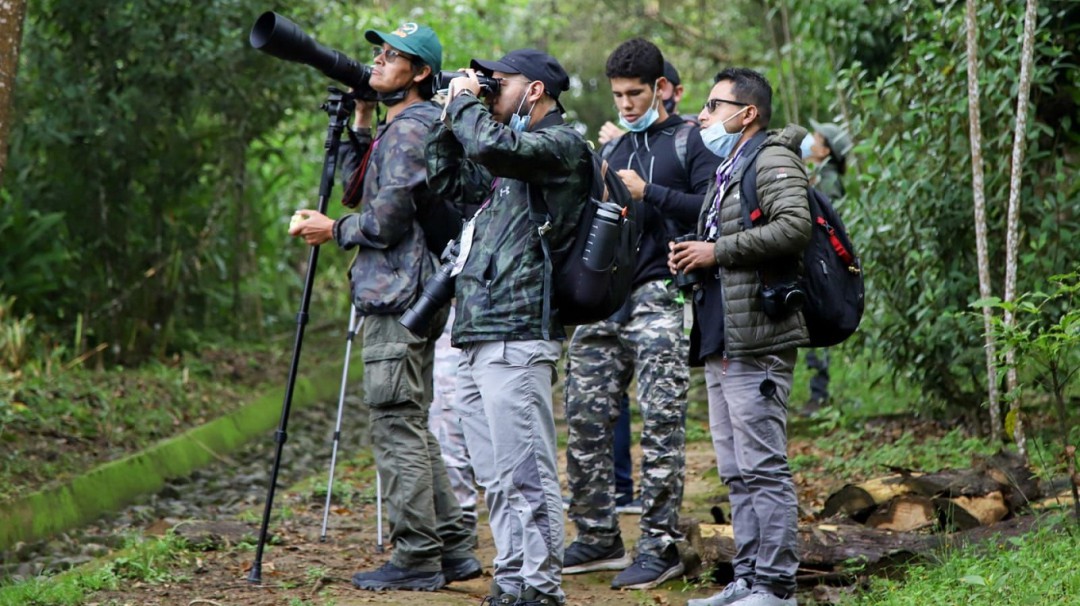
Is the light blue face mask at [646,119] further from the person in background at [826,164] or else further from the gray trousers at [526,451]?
the person in background at [826,164]

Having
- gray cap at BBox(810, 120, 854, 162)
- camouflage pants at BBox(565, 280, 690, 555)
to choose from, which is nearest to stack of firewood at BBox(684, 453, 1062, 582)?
camouflage pants at BBox(565, 280, 690, 555)

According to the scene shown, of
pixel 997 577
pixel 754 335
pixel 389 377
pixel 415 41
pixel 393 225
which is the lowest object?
pixel 997 577

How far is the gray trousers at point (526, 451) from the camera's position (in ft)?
14.8

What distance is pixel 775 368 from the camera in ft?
15.3

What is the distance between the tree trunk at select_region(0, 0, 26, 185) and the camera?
566cm

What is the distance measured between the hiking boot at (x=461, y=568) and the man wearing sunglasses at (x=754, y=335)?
114 cm

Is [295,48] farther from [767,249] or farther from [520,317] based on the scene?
[767,249]

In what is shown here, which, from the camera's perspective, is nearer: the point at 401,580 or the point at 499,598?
the point at 499,598

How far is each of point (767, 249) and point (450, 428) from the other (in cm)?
254

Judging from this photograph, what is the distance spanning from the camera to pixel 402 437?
532 cm

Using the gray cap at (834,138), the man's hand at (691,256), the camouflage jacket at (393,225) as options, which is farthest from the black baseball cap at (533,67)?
the gray cap at (834,138)

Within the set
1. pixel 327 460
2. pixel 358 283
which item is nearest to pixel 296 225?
pixel 358 283

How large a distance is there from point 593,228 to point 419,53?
132 cm

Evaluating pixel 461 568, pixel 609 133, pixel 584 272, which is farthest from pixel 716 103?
pixel 461 568
